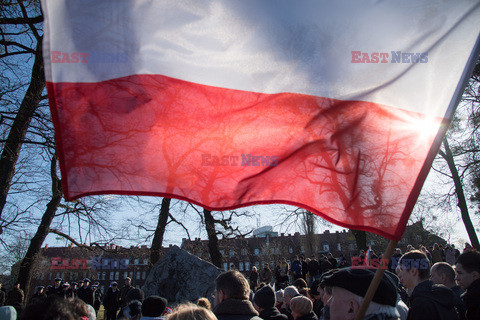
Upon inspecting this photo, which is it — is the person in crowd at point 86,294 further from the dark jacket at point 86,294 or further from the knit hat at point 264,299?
the knit hat at point 264,299

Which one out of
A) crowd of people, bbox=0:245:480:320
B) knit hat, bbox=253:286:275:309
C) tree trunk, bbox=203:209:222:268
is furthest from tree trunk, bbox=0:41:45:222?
tree trunk, bbox=203:209:222:268

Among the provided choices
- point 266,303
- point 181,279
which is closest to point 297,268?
point 181,279

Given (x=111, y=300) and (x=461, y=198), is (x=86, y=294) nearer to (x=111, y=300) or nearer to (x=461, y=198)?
(x=111, y=300)

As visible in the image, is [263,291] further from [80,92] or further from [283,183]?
[80,92]

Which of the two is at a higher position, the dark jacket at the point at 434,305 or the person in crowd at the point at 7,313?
the dark jacket at the point at 434,305

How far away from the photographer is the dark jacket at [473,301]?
3.38 metres

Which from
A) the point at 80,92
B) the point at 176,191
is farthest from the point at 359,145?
the point at 80,92

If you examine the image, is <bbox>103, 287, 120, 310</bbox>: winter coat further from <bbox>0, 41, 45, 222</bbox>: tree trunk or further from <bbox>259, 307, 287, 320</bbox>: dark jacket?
<bbox>259, 307, 287, 320</bbox>: dark jacket

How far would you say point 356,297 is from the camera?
2.34 meters

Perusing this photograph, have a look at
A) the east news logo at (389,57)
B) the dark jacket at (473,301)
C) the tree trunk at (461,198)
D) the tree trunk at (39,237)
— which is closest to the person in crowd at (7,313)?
the east news logo at (389,57)

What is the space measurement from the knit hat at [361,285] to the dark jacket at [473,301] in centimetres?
153

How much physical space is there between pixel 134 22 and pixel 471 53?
8.73ft

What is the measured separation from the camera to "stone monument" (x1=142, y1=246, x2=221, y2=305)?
9414 millimetres

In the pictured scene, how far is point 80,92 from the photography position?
10.5 feet
